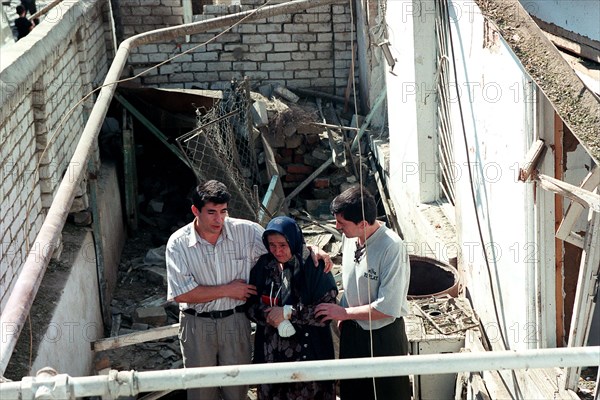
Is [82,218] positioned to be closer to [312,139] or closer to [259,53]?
[312,139]

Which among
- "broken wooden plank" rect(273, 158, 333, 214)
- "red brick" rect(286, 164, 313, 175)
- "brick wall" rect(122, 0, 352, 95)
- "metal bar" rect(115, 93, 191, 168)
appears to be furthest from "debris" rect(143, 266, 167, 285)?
"brick wall" rect(122, 0, 352, 95)

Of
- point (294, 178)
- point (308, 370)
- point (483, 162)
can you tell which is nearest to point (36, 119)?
point (483, 162)

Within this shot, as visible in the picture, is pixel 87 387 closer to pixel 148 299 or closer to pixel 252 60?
pixel 148 299

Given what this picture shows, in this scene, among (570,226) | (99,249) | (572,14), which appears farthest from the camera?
(99,249)

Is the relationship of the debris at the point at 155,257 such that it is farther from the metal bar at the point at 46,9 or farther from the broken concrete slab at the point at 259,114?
the metal bar at the point at 46,9

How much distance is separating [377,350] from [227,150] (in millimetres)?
5020

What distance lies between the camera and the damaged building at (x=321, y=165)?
15.8 ft

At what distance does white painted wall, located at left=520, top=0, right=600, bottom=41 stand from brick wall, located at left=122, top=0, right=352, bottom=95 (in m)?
6.61

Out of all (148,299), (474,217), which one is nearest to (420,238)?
(474,217)

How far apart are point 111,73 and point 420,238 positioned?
300cm

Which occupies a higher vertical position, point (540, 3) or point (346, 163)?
point (540, 3)

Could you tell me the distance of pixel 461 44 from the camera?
257 inches

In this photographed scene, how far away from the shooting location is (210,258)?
5.02 m

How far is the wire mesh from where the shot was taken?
890 centimetres
